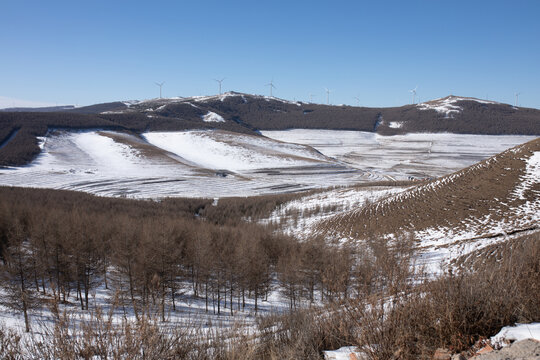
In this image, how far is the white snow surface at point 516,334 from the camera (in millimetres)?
4664

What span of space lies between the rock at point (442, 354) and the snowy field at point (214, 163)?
66.8 meters

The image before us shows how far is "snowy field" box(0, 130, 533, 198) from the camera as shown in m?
74.1

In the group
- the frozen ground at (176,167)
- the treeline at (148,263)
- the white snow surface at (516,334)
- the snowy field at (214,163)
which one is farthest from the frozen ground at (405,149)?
the white snow surface at (516,334)

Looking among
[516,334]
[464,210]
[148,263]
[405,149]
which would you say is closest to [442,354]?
[516,334]

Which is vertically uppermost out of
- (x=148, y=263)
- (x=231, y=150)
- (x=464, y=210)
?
(x=231, y=150)

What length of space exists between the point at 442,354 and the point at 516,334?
1.18m

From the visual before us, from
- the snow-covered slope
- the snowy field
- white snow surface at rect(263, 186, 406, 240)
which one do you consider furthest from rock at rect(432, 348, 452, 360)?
the snowy field

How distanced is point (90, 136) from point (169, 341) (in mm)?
136408

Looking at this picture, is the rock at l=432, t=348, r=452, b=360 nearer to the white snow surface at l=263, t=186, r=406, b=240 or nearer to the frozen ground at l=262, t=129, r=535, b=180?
the white snow surface at l=263, t=186, r=406, b=240

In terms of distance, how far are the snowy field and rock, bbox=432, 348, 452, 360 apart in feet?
219

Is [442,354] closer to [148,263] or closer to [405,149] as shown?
[148,263]

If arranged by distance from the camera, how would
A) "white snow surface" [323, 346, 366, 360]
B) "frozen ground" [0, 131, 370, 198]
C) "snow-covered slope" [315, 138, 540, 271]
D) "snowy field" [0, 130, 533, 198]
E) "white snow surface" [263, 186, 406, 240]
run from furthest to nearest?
"snowy field" [0, 130, 533, 198] < "frozen ground" [0, 131, 370, 198] < "white snow surface" [263, 186, 406, 240] < "snow-covered slope" [315, 138, 540, 271] < "white snow surface" [323, 346, 366, 360]

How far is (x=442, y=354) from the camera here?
4.61m

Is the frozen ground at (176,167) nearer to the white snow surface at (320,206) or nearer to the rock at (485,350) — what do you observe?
the white snow surface at (320,206)
